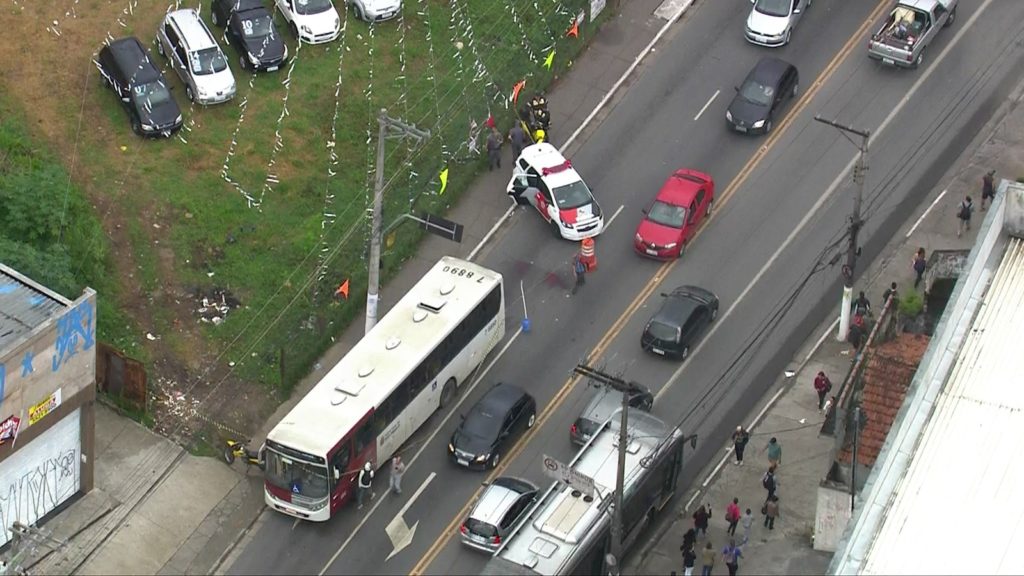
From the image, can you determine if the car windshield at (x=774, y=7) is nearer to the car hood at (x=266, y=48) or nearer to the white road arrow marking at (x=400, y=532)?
the car hood at (x=266, y=48)

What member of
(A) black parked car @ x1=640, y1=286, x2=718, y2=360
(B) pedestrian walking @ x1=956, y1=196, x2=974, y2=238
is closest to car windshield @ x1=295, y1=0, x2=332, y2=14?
(A) black parked car @ x1=640, y1=286, x2=718, y2=360

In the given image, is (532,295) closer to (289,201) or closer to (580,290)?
(580,290)

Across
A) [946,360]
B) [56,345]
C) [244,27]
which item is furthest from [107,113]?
[946,360]

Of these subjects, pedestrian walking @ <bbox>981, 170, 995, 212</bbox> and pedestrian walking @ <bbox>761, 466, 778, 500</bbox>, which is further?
pedestrian walking @ <bbox>981, 170, 995, 212</bbox>

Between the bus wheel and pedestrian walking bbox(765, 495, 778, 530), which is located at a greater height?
pedestrian walking bbox(765, 495, 778, 530)

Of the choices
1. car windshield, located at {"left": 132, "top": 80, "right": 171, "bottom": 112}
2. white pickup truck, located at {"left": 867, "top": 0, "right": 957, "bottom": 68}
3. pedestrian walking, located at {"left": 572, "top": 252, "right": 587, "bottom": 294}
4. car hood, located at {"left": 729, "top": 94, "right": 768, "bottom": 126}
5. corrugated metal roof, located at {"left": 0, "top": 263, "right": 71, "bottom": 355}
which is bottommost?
pedestrian walking, located at {"left": 572, "top": 252, "right": 587, "bottom": 294}

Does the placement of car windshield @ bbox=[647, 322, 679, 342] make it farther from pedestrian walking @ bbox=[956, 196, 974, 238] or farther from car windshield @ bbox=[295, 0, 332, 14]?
car windshield @ bbox=[295, 0, 332, 14]

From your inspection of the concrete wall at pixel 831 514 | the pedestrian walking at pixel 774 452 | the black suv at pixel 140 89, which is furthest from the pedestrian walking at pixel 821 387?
the black suv at pixel 140 89
